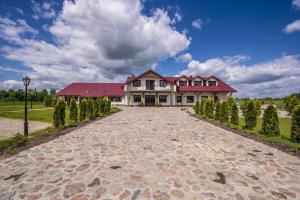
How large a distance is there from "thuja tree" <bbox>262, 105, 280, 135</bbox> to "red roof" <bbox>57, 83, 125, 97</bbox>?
2880 centimetres

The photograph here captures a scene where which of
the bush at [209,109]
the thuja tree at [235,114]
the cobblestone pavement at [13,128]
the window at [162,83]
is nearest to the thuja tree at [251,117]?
the thuja tree at [235,114]

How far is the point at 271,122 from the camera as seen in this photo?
8.98 meters

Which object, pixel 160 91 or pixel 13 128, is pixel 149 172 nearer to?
pixel 13 128

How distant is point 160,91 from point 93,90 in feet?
50.4

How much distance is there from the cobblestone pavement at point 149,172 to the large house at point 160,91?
27049mm

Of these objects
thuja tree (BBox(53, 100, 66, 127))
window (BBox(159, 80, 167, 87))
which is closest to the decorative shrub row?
thuja tree (BBox(53, 100, 66, 127))

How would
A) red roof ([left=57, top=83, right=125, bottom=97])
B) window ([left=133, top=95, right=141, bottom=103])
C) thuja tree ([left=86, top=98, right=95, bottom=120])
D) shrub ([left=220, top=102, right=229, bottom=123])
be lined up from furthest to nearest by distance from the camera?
red roof ([left=57, top=83, right=125, bottom=97])
window ([left=133, top=95, right=141, bottom=103])
thuja tree ([left=86, top=98, right=95, bottom=120])
shrub ([left=220, top=102, right=229, bottom=123])

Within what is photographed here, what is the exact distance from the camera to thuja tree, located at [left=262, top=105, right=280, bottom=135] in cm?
889

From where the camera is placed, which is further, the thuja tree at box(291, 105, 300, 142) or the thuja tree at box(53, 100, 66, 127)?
the thuja tree at box(53, 100, 66, 127)

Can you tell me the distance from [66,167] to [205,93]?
1325 inches

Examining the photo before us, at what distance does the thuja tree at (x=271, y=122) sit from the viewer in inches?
350

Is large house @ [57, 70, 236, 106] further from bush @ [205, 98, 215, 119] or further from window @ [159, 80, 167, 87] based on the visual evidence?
bush @ [205, 98, 215, 119]

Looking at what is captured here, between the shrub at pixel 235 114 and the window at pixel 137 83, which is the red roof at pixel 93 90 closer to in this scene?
the window at pixel 137 83

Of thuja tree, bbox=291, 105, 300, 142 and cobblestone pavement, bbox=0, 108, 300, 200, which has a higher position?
thuja tree, bbox=291, 105, 300, 142
